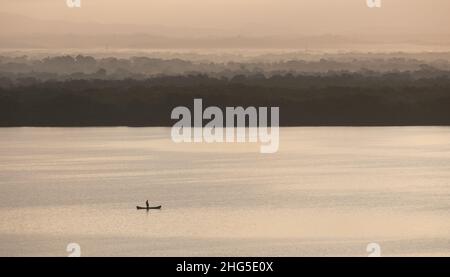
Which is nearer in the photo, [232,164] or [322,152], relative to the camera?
[232,164]

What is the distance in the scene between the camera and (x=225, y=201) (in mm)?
35219

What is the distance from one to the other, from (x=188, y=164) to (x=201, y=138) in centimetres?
2810

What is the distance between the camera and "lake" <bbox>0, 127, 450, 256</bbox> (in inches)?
916

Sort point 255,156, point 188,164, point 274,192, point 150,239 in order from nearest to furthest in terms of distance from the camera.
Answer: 1. point 150,239
2. point 274,192
3. point 188,164
4. point 255,156

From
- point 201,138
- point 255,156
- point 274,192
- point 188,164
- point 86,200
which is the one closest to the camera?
point 86,200

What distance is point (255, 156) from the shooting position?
65.1 m

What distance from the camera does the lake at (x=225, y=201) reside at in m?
23.3

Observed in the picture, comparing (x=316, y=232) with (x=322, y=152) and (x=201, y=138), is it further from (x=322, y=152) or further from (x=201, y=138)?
(x=201, y=138)

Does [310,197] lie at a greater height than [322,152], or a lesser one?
lesser
